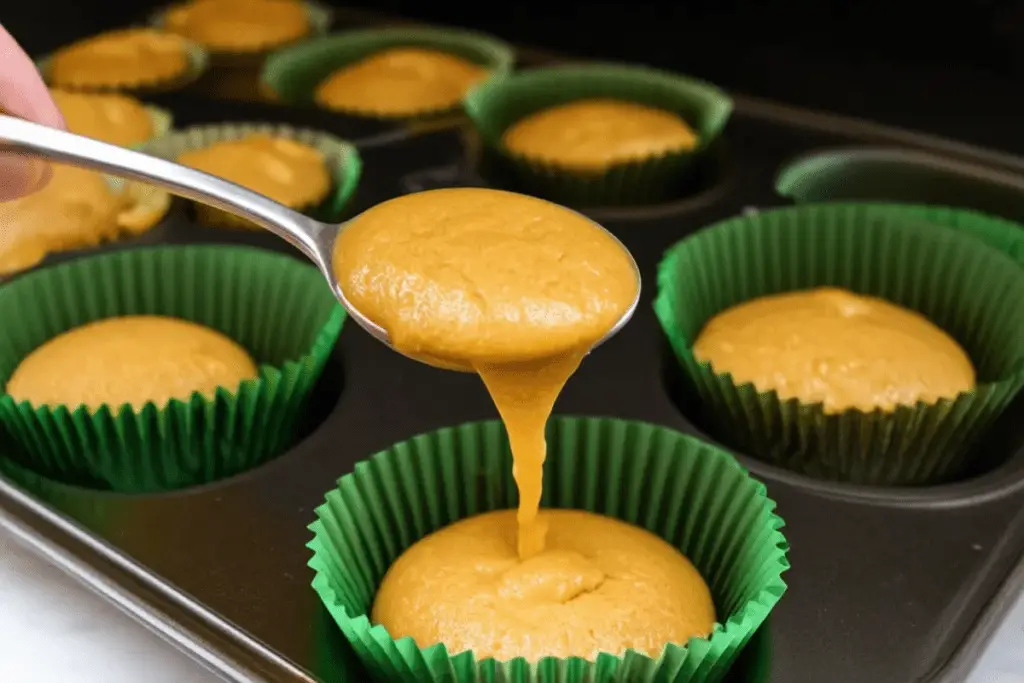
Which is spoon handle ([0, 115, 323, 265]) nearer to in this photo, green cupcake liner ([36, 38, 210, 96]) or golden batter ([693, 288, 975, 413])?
golden batter ([693, 288, 975, 413])

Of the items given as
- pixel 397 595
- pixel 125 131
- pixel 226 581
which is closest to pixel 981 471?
pixel 397 595

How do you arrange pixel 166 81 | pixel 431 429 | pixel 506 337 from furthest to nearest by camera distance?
pixel 166 81 < pixel 431 429 < pixel 506 337

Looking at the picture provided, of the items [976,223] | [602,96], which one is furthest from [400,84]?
[976,223]

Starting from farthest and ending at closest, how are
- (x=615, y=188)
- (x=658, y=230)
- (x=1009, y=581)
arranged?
(x=615, y=188)
(x=658, y=230)
(x=1009, y=581)

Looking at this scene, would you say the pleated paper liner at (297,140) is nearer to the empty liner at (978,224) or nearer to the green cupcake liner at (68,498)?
the green cupcake liner at (68,498)

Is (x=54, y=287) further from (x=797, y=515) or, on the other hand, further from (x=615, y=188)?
(x=797, y=515)

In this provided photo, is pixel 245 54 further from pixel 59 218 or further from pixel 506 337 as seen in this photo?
pixel 506 337

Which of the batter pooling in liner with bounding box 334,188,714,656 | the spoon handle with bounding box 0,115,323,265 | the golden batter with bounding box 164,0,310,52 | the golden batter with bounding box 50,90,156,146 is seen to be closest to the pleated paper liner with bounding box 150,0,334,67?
the golden batter with bounding box 164,0,310,52
